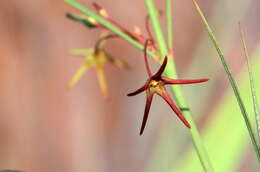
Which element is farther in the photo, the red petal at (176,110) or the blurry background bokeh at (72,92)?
the blurry background bokeh at (72,92)

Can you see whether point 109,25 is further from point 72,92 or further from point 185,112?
point 72,92

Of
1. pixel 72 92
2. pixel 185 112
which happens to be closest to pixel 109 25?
pixel 185 112

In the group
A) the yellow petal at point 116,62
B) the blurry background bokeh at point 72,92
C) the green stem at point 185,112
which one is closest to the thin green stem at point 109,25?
the green stem at point 185,112

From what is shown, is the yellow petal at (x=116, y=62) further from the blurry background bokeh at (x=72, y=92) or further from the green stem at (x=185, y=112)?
the blurry background bokeh at (x=72, y=92)

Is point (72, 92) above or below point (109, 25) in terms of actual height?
above

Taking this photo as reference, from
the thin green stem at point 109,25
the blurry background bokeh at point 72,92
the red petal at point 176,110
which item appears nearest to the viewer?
the red petal at point 176,110

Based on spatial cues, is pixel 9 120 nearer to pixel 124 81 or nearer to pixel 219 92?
pixel 124 81

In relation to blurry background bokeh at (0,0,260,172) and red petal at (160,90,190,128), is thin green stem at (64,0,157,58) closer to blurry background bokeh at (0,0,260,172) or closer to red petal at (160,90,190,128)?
red petal at (160,90,190,128)

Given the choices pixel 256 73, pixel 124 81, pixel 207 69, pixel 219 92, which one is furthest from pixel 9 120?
pixel 256 73

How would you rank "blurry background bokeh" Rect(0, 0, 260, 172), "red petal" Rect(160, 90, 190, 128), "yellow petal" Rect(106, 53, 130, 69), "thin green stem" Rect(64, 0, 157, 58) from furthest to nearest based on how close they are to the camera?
"blurry background bokeh" Rect(0, 0, 260, 172) → "yellow petal" Rect(106, 53, 130, 69) → "thin green stem" Rect(64, 0, 157, 58) → "red petal" Rect(160, 90, 190, 128)

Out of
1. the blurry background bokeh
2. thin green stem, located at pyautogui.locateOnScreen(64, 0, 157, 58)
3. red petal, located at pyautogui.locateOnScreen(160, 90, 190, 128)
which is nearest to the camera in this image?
red petal, located at pyautogui.locateOnScreen(160, 90, 190, 128)

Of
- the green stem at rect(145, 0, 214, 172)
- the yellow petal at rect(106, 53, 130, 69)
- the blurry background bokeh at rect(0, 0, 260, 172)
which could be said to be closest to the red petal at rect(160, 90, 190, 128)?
the green stem at rect(145, 0, 214, 172)
